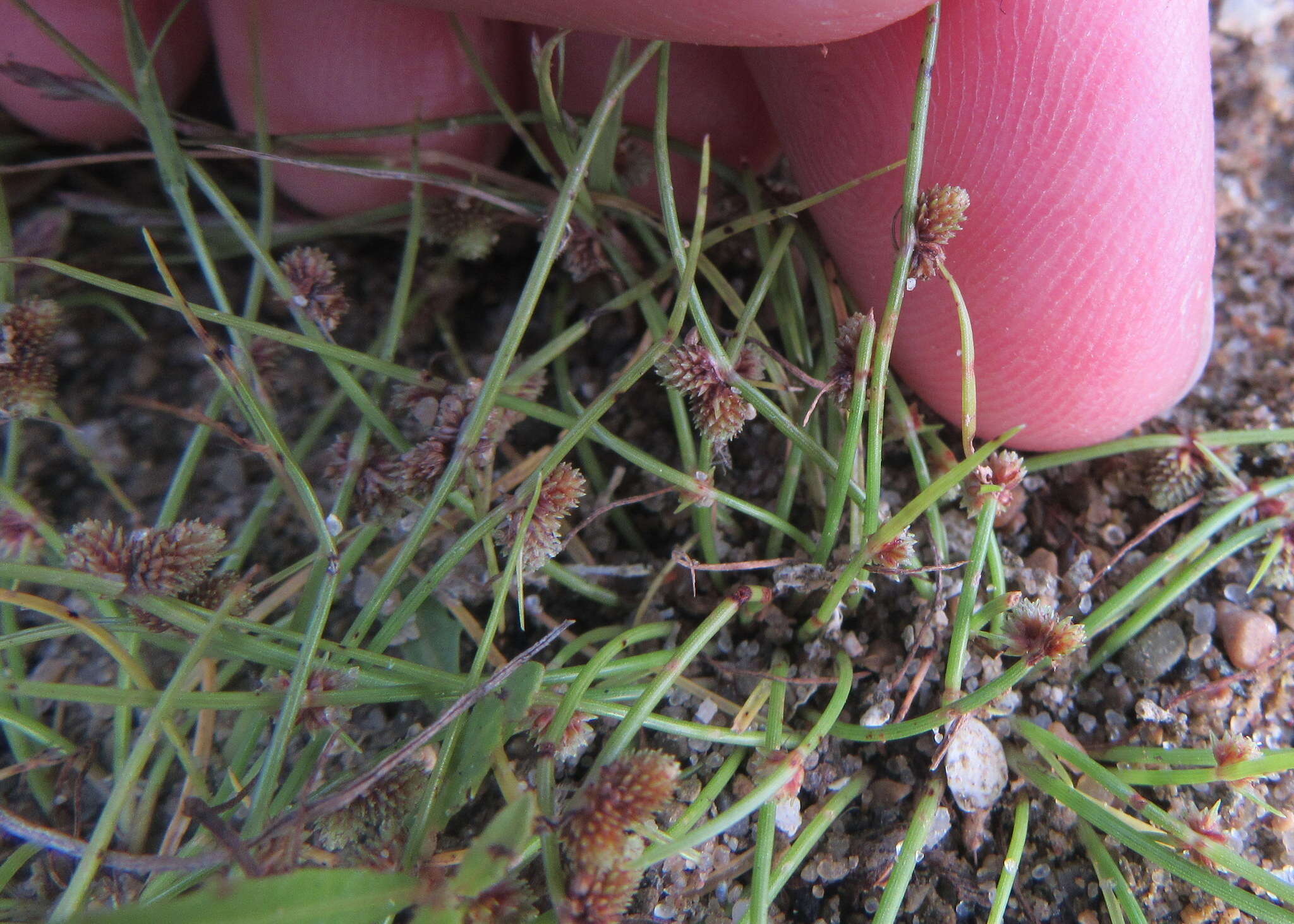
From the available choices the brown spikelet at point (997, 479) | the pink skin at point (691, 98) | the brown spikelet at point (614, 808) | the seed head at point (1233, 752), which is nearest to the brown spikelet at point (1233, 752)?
the seed head at point (1233, 752)

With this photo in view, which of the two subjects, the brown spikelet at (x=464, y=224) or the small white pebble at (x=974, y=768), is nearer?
the small white pebble at (x=974, y=768)

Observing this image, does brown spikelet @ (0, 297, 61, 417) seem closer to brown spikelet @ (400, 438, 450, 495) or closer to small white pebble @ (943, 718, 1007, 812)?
brown spikelet @ (400, 438, 450, 495)

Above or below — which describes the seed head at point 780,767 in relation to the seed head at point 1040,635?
below

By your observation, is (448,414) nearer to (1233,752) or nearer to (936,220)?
(936,220)

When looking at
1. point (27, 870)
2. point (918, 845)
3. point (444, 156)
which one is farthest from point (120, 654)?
point (918, 845)

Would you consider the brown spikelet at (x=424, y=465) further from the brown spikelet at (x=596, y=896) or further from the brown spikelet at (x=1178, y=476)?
the brown spikelet at (x=1178, y=476)

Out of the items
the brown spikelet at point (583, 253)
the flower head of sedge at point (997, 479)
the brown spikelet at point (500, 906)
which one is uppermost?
the brown spikelet at point (583, 253)

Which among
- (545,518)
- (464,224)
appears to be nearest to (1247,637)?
(545,518)

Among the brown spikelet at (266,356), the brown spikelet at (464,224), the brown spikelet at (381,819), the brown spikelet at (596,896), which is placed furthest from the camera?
the brown spikelet at (464,224)
